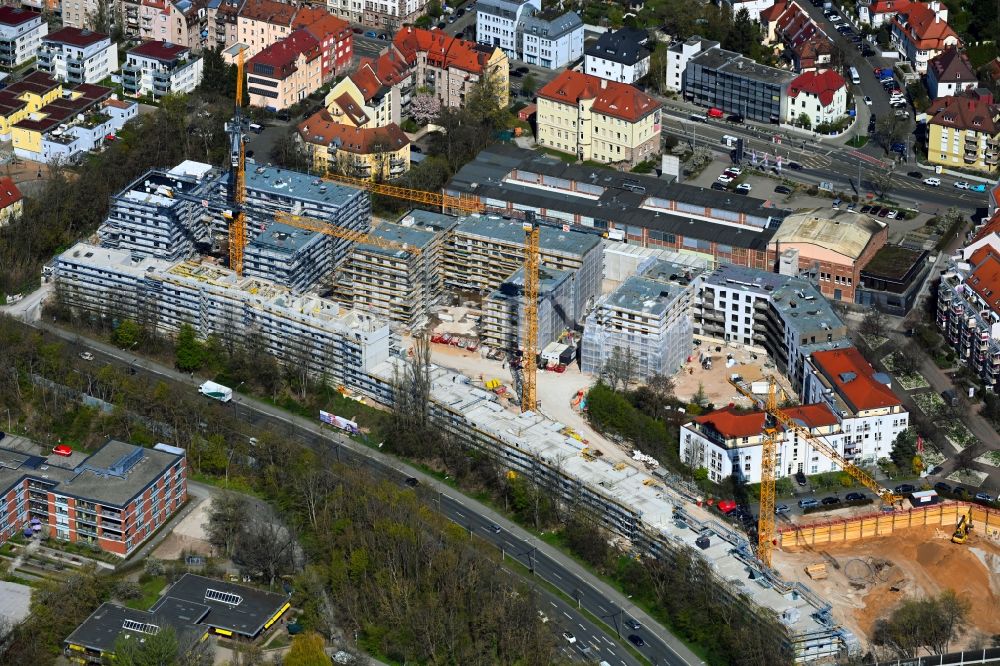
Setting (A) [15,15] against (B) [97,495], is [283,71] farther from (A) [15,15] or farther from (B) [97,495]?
(B) [97,495]

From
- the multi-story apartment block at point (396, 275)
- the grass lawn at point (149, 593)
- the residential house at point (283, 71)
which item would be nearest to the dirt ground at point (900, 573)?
the multi-story apartment block at point (396, 275)

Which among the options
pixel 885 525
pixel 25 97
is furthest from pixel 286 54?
pixel 885 525

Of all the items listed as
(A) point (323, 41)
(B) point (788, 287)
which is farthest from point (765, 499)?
(A) point (323, 41)

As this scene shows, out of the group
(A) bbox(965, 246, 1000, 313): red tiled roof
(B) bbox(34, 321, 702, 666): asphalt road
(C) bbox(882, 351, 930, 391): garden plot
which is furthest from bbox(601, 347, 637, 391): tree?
(A) bbox(965, 246, 1000, 313): red tiled roof

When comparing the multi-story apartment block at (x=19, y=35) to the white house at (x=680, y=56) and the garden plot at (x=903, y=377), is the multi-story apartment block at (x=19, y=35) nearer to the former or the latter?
the white house at (x=680, y=56)

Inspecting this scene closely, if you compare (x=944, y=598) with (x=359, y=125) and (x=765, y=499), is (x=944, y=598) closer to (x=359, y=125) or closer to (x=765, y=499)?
(x=765, y=499)

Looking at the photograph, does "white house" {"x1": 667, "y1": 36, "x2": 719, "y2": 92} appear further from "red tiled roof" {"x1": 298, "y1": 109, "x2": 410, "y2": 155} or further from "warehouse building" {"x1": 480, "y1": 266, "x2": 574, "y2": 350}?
"warehouse building" {"x1": 480, "y1": 266, "x2": 574, "y2": 350}
